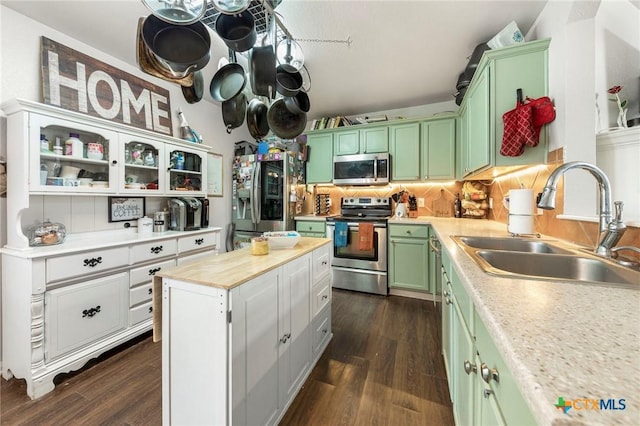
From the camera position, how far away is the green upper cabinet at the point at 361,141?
339 cm

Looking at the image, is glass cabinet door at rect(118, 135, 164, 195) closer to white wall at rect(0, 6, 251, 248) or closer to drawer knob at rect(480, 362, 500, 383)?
white wall at rect(0, 6, 251, 248)

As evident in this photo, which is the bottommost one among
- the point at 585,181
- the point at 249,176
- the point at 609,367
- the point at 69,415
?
the point at 69,415

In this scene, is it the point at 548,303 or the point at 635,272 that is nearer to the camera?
the point at 548,303

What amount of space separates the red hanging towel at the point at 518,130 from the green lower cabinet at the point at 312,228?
2207mm

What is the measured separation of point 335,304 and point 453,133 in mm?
2585

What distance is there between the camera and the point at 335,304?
2818 mm

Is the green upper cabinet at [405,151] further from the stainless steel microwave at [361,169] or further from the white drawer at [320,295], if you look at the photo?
the white drawer at [320,295]

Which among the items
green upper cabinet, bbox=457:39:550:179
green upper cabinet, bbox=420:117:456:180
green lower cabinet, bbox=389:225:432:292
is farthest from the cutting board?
green upper cabinet, bbox=457:39:550:179

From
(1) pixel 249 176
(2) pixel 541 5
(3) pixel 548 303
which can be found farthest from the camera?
(1) pixel 249 176

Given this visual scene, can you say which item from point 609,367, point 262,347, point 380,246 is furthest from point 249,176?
point 609,367

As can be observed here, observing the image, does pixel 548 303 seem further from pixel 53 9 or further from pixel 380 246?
pixel 53 9

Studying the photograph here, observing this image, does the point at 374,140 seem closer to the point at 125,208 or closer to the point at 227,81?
the point at 227,81

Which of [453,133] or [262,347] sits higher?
[453,133]

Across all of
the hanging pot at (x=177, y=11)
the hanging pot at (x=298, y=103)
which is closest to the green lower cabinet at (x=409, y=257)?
the hanging pot at (x=298, y=103)
